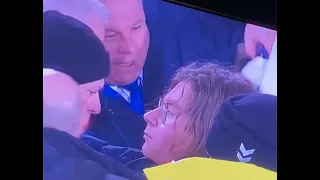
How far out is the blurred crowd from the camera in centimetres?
144

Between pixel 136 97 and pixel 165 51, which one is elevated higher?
pixel 165 51

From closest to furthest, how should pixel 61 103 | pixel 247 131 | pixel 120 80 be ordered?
pixel 61 103, pixel 120 80, pixel 247 131

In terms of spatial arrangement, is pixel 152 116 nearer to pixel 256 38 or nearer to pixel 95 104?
pixel 95 104

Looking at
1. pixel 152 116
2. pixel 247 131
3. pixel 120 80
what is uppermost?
pixel 120 80

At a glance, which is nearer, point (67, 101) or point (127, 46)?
point (67, 101)

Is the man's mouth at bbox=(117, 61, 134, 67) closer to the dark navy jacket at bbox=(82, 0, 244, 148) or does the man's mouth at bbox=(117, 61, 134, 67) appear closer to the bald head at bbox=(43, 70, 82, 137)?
the dark navy jacket at bbox=(82, 0, 244, 148)

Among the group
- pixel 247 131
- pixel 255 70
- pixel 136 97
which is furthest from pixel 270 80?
pixel 136 97

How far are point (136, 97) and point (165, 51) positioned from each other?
6.8 inches

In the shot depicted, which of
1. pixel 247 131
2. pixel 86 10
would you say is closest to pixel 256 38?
pixel 247 131

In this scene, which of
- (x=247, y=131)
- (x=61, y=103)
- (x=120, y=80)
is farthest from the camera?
(x=247, y=131)

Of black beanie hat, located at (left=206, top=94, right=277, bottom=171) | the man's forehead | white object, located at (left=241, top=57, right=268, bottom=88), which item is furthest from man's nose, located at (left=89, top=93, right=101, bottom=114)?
white object, located at (left=241, top=57, right=268, bottom=88)

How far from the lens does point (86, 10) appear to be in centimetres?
149
